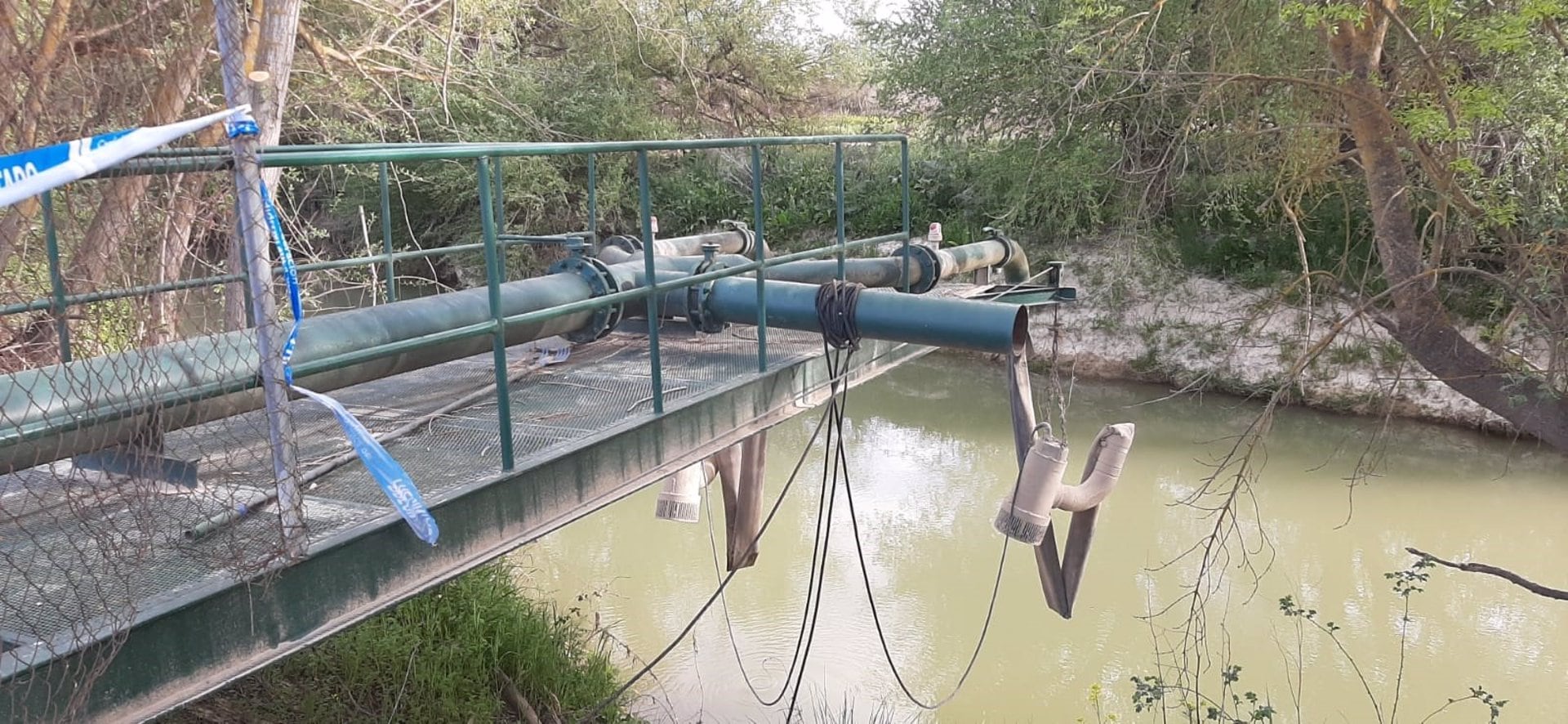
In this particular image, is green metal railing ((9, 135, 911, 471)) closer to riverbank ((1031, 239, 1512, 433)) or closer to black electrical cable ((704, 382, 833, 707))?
black electrical cable ((704, 382, 833, 707))

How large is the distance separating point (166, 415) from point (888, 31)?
14.8 m

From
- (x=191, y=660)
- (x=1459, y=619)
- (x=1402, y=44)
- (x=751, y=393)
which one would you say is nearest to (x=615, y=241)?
(x=751, y=393)

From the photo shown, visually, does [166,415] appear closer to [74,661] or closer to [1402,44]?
[74,661]

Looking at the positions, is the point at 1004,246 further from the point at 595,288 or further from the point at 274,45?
the point at 274,45

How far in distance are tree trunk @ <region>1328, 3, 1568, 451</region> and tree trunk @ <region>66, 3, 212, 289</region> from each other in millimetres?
5089

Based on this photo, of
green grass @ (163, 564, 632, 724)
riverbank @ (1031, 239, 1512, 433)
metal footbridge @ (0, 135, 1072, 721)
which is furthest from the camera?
riverbank @ (1031, 239, 1512, 433)

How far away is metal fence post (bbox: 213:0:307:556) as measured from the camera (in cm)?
250

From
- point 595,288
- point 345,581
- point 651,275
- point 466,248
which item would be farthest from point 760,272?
point 345,581

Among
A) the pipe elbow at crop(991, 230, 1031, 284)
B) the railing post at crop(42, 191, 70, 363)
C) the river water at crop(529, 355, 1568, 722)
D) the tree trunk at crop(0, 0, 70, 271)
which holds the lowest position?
the river water at crop(529, 355, 1568, 722)

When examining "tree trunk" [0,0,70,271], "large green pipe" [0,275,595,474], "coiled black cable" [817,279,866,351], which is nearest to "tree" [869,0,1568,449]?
"coiled black cable" [817,279,866,351]

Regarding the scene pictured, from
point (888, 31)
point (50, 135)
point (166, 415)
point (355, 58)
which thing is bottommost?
point (166, 415)

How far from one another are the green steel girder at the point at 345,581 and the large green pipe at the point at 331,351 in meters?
0.50

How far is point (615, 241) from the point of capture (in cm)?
663

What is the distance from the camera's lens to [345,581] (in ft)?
10.2
